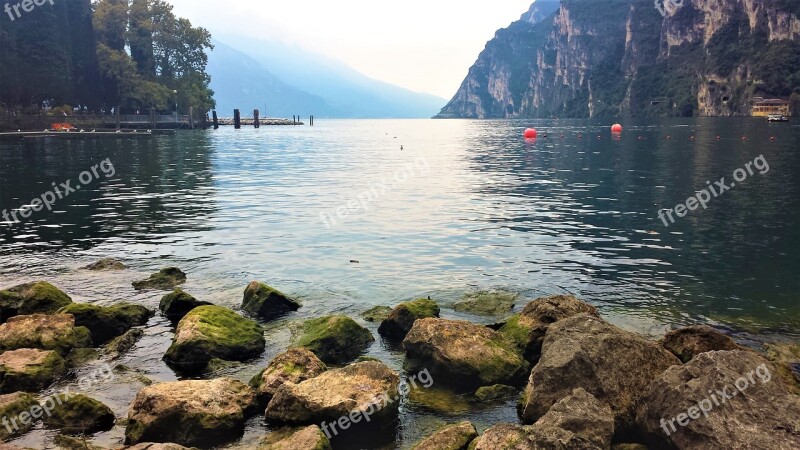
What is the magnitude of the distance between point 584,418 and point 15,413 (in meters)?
10.2

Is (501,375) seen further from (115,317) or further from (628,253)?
(628,253)

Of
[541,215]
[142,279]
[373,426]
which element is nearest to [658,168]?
[541,215]

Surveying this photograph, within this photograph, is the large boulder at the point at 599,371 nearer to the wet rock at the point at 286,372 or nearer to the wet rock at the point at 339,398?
the wet rock at the point at 339,398

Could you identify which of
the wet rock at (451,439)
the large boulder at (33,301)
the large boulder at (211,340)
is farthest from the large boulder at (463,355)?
the large boulder at (33,301)

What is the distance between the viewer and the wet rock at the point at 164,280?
68.7ft

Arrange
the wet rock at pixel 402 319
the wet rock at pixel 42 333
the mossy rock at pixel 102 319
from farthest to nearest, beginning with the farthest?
the wet rock at pixel 402 319, the mossy rock at pixel 102 319, the wet rock at pixel 42 333

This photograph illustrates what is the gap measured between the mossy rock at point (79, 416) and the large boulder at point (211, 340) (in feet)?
8.78

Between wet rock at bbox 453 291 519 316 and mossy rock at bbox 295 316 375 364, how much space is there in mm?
3947

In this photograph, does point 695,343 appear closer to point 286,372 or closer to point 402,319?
point 402,319

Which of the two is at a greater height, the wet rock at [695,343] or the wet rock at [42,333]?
the wet rock at [695,343]

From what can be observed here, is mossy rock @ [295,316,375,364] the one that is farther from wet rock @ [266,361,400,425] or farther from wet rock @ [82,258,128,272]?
wet rock @ [82,258,128,272]

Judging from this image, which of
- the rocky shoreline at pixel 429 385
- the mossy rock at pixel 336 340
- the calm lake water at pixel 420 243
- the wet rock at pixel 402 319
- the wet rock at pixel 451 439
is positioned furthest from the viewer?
the calm lake water at pixel 420 243

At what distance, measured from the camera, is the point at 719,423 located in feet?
31.1

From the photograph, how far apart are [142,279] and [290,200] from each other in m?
20.4
